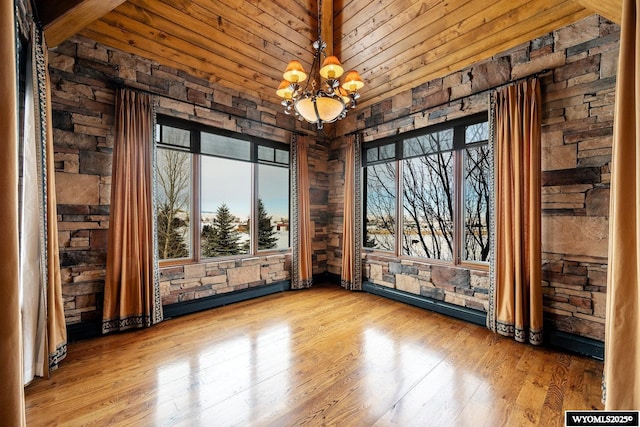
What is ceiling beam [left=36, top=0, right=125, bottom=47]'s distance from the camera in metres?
2.17

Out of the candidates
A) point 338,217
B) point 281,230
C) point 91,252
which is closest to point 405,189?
point 338,217

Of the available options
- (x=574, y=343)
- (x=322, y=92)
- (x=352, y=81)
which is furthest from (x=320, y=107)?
(x=574, y=343)

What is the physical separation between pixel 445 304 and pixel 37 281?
14.1 ft

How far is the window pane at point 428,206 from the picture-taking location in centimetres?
387

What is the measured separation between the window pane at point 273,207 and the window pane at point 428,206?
2.09 m

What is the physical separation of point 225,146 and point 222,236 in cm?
140

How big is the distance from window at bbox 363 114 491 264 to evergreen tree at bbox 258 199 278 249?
1.70 meters

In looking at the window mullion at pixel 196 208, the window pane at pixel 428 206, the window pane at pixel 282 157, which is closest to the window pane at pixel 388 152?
the window pane at pixel 428 206

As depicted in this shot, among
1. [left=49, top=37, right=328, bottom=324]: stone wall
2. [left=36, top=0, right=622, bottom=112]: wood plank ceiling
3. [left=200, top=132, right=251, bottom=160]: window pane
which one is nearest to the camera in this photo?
[left=36, top=0, right=622, bottom=112]: wood plank ceiling

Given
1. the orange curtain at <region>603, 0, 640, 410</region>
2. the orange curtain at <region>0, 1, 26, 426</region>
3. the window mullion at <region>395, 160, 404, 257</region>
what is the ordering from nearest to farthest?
the orange curtain at <region>0, 1, 26, 426</region>, the orange curtain at <region>603, 0, 640, 410</region>, the window mullion at <region>395, 160, 404, 257</region>

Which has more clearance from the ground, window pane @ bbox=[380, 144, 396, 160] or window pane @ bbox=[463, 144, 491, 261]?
window pane @ bbox=[380, 144, 396, 160]

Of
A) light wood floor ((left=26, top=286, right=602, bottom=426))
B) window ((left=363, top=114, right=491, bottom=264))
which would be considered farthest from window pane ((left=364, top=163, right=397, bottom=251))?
light wood floor ((left=26, top=286, right=602, bottom=426))

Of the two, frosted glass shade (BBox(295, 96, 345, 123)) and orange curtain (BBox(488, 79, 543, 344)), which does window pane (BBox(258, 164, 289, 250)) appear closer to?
frosted glass shade (BBox(295, 96, 345, 123))

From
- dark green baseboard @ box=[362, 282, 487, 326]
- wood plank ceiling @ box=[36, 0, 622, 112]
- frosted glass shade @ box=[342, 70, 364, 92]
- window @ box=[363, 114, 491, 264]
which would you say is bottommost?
dark green baseboard @ box=[362, 282, 487, 326]
